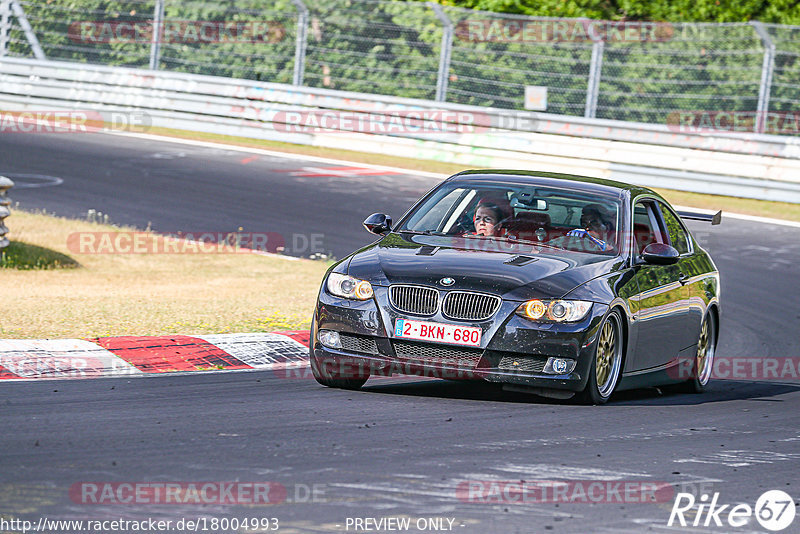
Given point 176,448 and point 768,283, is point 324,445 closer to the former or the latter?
point 176,448

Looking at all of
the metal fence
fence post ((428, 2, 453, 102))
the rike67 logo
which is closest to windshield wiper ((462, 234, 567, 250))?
the rike67 logo

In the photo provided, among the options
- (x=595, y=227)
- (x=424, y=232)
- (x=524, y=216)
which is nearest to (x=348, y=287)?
(x=424, y=232)

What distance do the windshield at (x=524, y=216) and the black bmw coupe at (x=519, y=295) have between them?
0.01 metres

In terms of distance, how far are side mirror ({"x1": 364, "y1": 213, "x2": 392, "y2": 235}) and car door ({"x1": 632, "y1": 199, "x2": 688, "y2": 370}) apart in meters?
1.71

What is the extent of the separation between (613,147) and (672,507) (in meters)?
16.7

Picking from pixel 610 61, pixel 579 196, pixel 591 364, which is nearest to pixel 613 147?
pixel 610 61

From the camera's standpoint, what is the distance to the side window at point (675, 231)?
10000 mm

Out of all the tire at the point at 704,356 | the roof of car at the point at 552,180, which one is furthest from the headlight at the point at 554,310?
the tire at the point at 704,356

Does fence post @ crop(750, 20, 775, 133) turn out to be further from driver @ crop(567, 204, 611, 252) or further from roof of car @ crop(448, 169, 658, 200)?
driver @ crop(567, 204, 611, 252)

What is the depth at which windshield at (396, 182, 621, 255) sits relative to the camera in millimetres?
8961

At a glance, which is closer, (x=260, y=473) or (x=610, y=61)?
(x=260, y=473)

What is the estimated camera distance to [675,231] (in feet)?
33.2

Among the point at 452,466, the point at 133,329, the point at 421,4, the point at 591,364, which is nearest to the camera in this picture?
the point at 452,466

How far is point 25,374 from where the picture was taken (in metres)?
8.25
